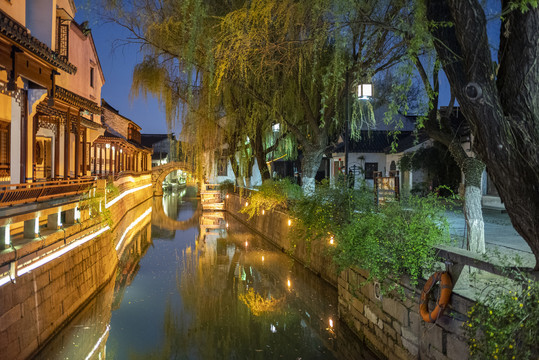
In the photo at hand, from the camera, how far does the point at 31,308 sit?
275 inches

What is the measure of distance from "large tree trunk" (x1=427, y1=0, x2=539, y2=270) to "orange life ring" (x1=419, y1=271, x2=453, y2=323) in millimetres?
929

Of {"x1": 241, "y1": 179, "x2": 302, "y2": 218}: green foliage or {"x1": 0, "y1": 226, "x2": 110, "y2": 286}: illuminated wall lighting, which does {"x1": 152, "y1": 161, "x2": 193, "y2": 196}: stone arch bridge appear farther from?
{"x1": 0, "y1": 226, "x2": 110, "y2": 286}: illuminated wall lighting

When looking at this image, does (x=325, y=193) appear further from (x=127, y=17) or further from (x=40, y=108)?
(x=40, y=108)

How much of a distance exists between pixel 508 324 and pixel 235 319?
6497mm

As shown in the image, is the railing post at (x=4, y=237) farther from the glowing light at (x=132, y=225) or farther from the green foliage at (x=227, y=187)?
the green foliage at (x=227, y=187)

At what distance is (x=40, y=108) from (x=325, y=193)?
925 centimetres

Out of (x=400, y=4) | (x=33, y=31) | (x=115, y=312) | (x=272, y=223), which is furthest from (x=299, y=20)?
(x=272, y=223)

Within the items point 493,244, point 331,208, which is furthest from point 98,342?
point 493,244

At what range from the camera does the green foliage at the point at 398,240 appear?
6113 mm

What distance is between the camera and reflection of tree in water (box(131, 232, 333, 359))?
8062mm

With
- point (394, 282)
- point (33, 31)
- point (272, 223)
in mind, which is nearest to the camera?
point (394, 282)

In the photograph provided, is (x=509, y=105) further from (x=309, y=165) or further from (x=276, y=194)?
(x=276, y=194)

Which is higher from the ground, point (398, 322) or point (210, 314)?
point (398, 322)

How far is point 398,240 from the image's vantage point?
651 cm
